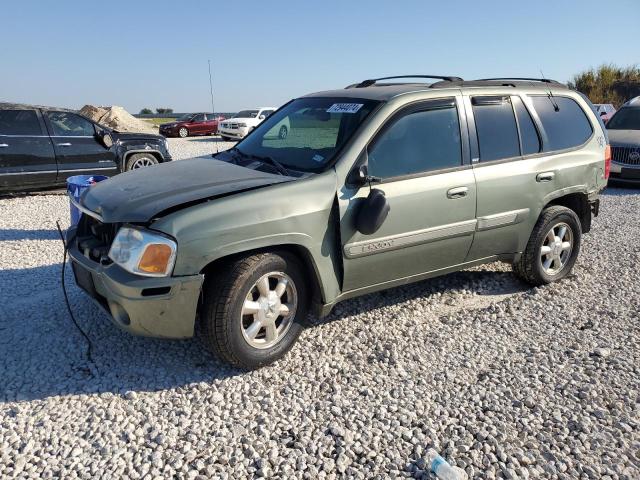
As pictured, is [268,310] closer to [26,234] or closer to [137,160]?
[26,234]

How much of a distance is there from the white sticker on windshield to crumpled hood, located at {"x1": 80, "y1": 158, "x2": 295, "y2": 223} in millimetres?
794

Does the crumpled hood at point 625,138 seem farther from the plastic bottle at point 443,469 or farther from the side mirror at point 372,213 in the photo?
the plastic bottle at point 443,469

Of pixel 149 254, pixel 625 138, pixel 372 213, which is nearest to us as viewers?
pixel 149 254

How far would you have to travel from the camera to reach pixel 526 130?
4.58 metres

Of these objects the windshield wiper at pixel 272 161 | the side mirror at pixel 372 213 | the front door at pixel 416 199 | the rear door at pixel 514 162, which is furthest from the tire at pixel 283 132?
the rear door at pixel 514 162

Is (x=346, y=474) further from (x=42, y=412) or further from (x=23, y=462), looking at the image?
(x=42, y=412)

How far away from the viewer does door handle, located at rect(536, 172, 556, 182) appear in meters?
4.55

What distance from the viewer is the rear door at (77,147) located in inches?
353

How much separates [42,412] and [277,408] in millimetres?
1334

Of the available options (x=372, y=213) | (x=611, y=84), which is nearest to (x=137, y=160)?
(x=372, y=213)

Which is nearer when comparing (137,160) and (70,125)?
(70,125)

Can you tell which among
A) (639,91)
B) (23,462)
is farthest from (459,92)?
(639,91)

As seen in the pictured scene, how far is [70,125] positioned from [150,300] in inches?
293

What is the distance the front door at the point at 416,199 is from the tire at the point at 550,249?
887 mm
